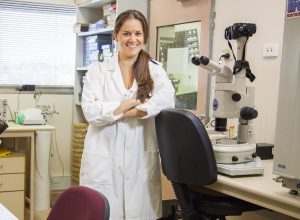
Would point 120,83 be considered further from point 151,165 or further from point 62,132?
point 62,132

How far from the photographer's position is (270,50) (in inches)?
98.7

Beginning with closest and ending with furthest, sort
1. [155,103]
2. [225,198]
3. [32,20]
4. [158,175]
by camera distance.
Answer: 1. [225,198]
2. [155,103]
3. [158,175]
4. [32,20]

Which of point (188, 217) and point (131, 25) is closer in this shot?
point (188, 217)

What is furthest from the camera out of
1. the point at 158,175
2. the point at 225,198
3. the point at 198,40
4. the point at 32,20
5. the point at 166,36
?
the point at 32,20

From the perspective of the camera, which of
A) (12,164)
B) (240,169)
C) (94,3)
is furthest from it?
(94,3)

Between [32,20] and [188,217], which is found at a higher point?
[32,20]

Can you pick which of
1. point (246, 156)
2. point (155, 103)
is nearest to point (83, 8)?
point (155, 103)

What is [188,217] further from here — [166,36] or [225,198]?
[166,36]

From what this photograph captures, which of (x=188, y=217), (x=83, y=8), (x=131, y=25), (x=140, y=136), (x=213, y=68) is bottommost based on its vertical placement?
(x=188, y=217)

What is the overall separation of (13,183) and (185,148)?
6.72 ft

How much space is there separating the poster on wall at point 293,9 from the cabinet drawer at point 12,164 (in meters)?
2.68

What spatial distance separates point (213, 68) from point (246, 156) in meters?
0.44

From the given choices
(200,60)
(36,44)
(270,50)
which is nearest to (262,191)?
(200,60)

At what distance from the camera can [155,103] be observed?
211cm
